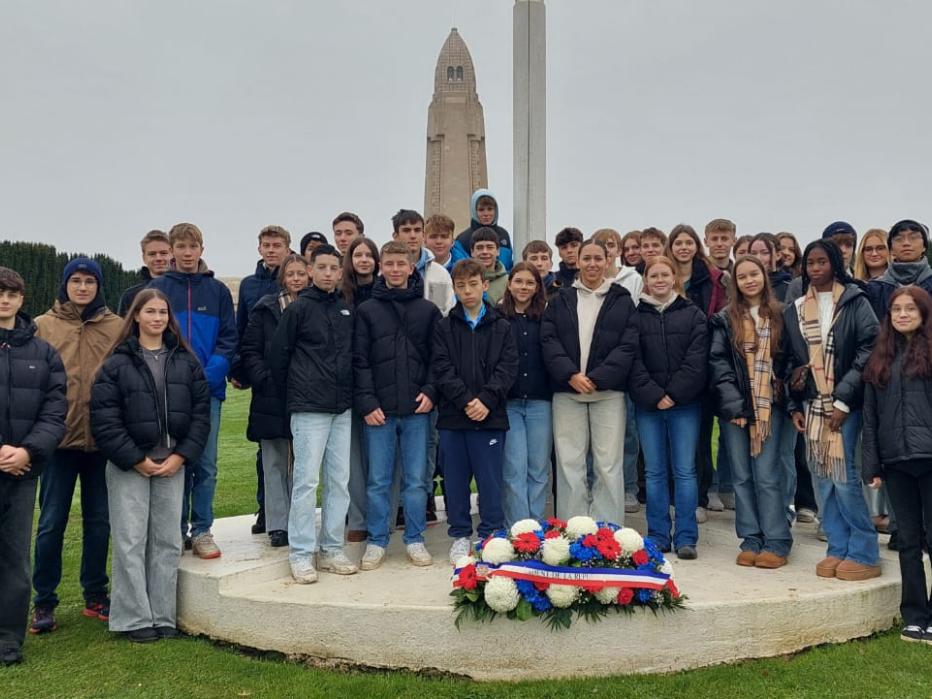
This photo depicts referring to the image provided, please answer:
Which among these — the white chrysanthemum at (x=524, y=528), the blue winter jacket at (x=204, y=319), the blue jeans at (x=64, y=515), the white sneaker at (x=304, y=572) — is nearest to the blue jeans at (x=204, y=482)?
the blue winter jacket at (x=204, y=319)

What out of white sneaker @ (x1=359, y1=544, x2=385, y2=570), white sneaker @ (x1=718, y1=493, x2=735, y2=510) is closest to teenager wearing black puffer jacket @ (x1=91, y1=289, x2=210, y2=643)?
white sneaker @ (x1=359, y1=544, x2=385, y2=570)

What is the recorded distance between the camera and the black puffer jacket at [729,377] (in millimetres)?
4805

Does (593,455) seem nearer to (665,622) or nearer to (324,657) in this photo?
(665,622)

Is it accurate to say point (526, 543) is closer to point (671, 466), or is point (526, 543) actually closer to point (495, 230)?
point (671, 466)

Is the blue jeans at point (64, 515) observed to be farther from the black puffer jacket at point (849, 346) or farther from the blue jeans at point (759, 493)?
the black puffer jacket at point (849, 346)

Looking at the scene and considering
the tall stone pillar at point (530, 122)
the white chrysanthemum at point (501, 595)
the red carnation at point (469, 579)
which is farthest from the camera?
the tall stone pillar at point (530, 122)

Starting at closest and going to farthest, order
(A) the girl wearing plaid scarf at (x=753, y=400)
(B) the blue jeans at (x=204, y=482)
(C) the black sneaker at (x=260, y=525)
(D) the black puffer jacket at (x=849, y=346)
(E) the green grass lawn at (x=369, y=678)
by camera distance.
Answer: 1. (E) the green grass lawn at (x=369, y=678)
2. (D) the black puffer jacket at (x=849, y=346)
3. (A) the girl wearing plaid scarf at (x=753, y=400)
4. (B) the blue jeans at (x=204, y=482)
5. (C) the black sneaker at (x=260, y=525)

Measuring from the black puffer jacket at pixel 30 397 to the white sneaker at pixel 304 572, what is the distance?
141 centimetres

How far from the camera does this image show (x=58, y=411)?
425cm

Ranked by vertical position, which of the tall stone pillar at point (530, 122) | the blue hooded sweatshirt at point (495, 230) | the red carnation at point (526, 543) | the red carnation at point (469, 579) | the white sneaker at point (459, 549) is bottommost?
the white sneaker at point (459, 549)

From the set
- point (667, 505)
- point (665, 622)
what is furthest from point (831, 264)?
point (665, 622)

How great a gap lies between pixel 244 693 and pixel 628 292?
3.08m

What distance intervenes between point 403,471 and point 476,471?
18.2 inches

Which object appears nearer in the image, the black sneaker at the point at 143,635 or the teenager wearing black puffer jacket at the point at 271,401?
the black sneaker at the point at 143,635
